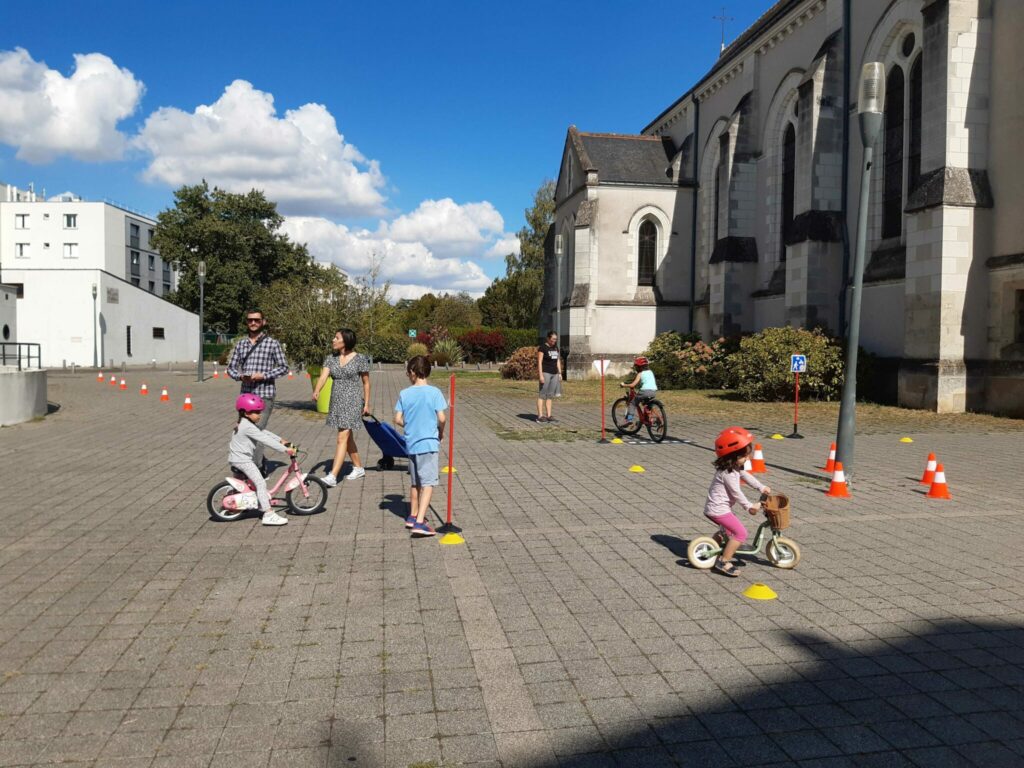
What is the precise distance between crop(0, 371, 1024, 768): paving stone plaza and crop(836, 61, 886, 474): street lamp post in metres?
0.97

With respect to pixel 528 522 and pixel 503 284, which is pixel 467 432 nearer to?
pixel 528 522

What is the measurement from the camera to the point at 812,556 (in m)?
6.28

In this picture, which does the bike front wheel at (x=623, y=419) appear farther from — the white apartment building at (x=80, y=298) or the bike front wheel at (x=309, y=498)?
the white apartment building at (x=80, y=298)

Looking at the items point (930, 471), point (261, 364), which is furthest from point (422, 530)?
point (930, 471)

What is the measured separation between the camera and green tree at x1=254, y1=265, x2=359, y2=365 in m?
17.9

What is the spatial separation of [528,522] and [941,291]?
13.8 meters

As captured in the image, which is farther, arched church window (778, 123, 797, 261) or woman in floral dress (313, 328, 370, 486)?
arched church window (778, 123, 797, 261)

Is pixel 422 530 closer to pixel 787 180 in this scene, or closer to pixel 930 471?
pixel 930 471

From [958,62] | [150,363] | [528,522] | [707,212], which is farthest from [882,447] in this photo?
[150,363]

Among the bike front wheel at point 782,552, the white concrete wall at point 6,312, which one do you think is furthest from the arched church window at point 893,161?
the white concrete wall at point 6,312

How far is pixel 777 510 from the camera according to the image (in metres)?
5.68

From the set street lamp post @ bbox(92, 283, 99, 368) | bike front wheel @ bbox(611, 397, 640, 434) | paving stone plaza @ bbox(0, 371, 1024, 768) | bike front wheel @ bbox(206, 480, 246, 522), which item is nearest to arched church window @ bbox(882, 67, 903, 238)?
bike front wheel @ bbox(611, 397, 640, 434)

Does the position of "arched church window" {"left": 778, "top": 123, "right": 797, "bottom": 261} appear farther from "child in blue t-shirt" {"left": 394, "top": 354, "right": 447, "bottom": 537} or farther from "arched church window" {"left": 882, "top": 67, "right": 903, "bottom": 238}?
"child in blue t-shirt" {"left": 394, "top": 354, "right": 447, "bottom": 537}

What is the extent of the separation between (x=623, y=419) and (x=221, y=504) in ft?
30.0
